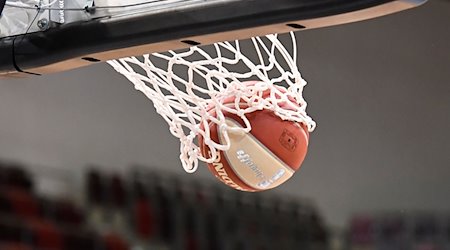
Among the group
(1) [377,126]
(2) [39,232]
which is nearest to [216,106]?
(2) [39,232]

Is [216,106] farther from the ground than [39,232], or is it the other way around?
[216,106]

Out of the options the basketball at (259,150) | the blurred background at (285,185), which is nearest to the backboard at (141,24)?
the basketball at (259,150)

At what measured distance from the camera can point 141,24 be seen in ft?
6.27

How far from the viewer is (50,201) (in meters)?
6.09

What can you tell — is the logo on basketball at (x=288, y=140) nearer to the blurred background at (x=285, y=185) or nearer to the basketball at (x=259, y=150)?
the basketball at (x=259, y=150)

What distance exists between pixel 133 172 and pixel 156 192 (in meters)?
0.21

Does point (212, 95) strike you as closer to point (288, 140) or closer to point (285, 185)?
point (288, 140)

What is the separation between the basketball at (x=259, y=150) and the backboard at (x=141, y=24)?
1.17 ft

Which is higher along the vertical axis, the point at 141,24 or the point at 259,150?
the point at 141,24

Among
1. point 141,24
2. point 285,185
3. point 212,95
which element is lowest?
point 285,185

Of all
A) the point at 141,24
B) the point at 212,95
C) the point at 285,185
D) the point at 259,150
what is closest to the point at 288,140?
the point at 259,150

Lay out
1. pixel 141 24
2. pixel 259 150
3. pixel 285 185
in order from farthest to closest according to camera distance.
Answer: pixel 285 185 < pixel 259 150 < pixel 141 24

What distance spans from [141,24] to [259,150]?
462 millimetres

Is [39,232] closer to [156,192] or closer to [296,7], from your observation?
[156,192]
